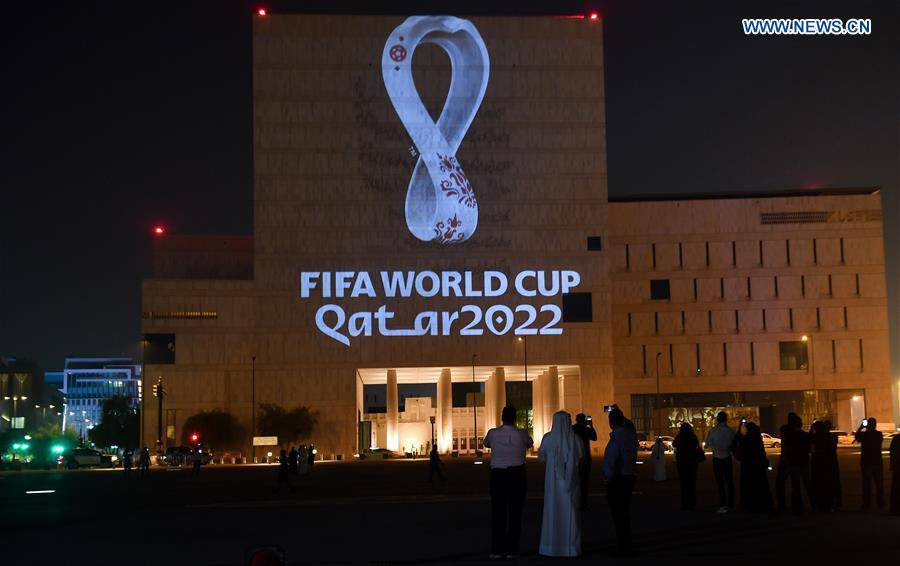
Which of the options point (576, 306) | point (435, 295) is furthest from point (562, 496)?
point (576, 306)

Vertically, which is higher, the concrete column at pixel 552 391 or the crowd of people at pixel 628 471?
the concrete column at pixel 552 391

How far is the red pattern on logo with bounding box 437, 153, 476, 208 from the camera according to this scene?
93.2m

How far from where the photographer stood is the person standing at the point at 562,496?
46.6 feet

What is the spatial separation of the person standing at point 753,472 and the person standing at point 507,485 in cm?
758

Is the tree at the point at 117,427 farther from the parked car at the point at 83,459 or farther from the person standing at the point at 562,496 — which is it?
the person standing at the point at 562,496

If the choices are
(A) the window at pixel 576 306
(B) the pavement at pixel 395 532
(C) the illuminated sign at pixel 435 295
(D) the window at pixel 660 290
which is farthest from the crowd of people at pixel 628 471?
(D) the window at pixel 660 290

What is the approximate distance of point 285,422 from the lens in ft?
292

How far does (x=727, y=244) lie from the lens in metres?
102

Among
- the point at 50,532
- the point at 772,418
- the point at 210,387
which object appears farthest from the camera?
the point at 772,418

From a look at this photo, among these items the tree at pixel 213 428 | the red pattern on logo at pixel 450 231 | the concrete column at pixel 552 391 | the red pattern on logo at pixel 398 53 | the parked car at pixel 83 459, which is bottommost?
the parked car at pixel 83 459

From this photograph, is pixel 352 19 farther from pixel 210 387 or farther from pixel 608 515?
pixel 608 515

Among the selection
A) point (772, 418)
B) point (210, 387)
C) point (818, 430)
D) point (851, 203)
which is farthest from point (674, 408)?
point (818, 430)

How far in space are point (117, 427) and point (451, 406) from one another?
86122 millimetres

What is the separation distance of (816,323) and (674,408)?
47.3 ft
